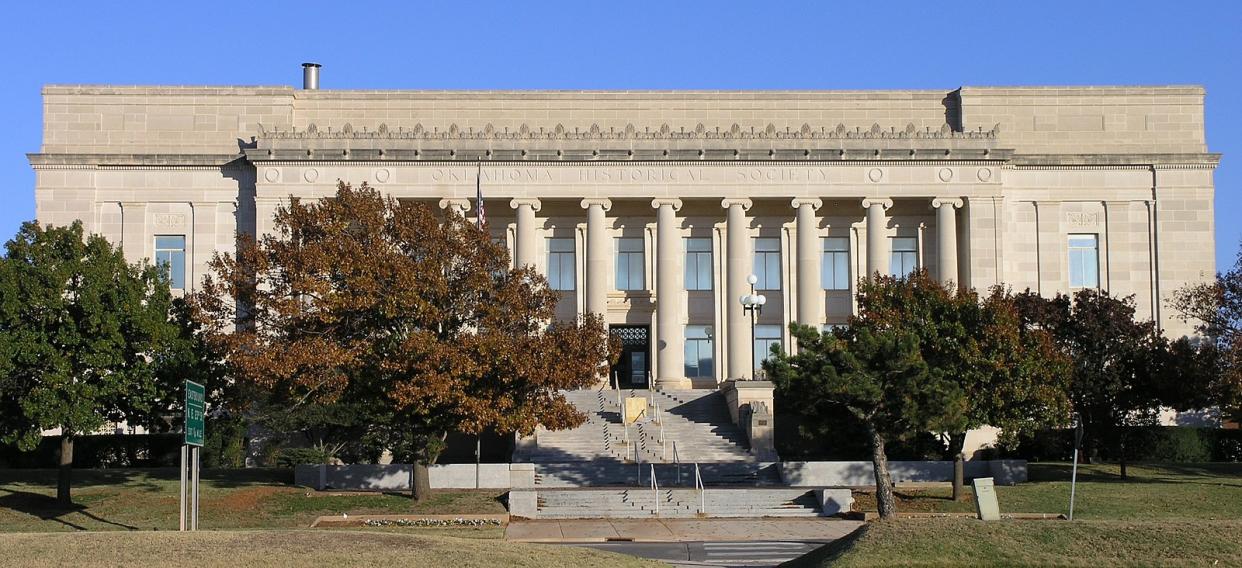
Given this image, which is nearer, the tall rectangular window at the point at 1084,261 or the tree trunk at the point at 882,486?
the tree trunk at the point at 882,486

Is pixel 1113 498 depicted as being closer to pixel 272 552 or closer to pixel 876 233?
pixel 876 233

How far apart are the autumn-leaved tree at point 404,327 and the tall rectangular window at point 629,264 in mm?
22411

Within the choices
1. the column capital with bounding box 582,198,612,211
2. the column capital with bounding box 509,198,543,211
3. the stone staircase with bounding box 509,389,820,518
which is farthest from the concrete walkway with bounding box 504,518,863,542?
the column capital with bounding box 509,198,543,211

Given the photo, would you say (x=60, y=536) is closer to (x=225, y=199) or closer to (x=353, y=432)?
(x=353, y=432)

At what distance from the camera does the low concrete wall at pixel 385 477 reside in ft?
148

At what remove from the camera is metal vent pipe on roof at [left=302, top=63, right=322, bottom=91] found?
226ft

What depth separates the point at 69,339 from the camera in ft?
137

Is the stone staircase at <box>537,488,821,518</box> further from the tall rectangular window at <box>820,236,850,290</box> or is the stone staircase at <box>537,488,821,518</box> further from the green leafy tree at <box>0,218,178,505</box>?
the tall rectangular window at <box>820,236,850,290</box>

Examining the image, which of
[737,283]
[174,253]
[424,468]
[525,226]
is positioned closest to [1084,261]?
[737,283]

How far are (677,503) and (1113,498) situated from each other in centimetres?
1139

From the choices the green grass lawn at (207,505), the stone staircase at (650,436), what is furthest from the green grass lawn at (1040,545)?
the stone staircase at (650,436)

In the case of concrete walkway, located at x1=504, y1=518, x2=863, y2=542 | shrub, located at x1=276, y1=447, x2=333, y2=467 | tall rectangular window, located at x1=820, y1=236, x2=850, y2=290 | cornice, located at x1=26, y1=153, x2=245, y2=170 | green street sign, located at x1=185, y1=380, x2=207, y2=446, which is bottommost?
concrete walkway, located at x1=504, y1=518, x2=863, y2=542

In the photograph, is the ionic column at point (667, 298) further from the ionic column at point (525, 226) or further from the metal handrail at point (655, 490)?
the metal handrail at point (655, 490)

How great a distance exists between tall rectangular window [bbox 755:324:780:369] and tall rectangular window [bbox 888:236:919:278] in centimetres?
551
